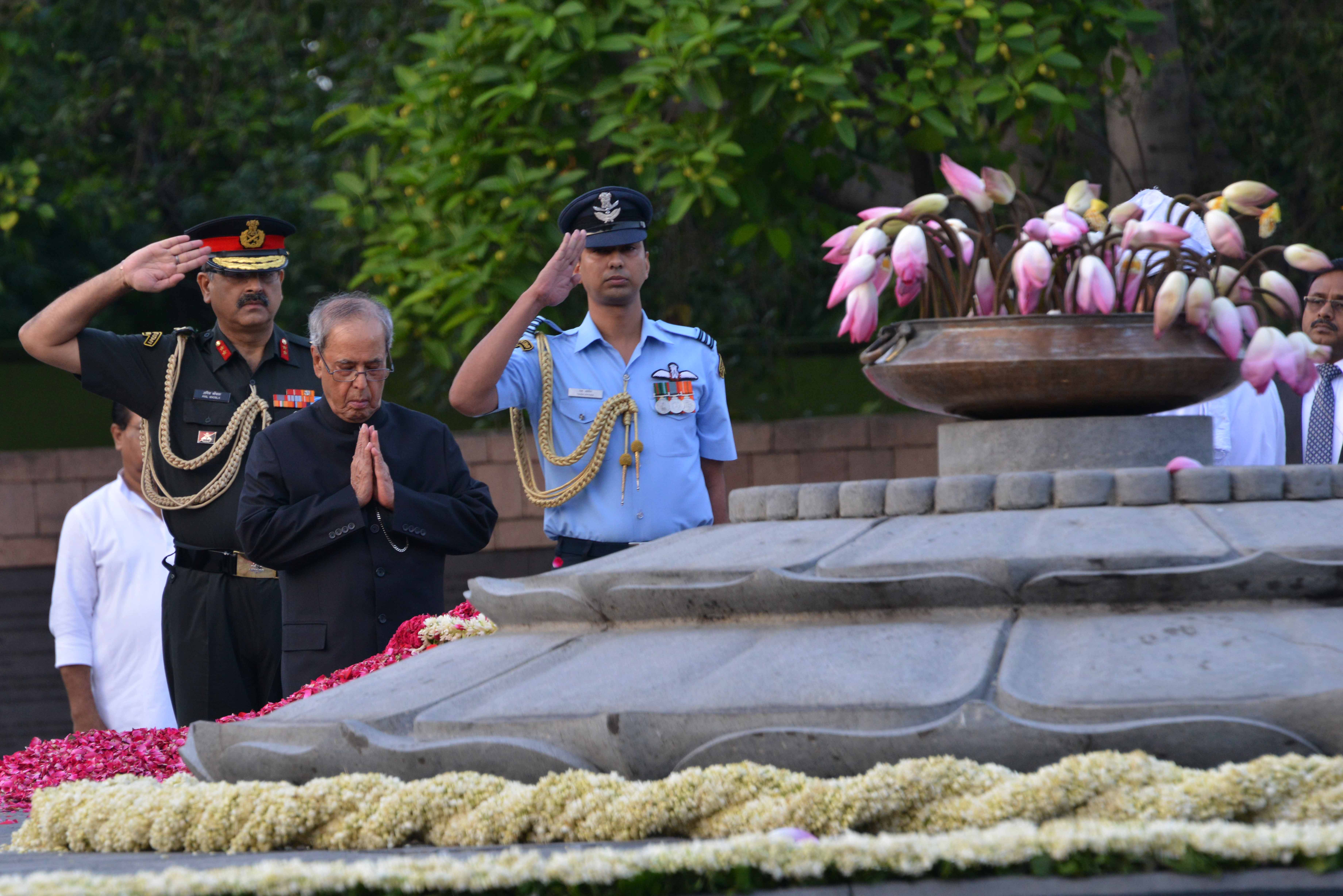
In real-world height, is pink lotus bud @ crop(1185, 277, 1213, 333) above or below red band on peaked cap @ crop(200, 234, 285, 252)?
below

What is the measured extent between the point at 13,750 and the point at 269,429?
4490mm

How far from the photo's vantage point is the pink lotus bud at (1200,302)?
2834mm

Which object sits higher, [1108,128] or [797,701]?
[1108,128]

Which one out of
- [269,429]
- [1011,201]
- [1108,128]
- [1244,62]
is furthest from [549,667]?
[1244,62]

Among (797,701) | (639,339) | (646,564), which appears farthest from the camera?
(639,339)

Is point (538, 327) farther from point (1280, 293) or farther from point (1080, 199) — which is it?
point (1280, 293)

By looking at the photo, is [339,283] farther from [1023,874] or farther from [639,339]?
[1023,874]

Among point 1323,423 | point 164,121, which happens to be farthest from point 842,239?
point 164,121

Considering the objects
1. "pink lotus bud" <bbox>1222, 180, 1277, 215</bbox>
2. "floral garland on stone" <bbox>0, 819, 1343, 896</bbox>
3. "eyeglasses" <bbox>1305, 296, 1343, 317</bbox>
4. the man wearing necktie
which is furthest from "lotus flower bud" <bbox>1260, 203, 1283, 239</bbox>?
"eyeglasses" <bbox>1305, 296, 1343, 317</bbox>

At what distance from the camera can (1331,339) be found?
4613 millimetres

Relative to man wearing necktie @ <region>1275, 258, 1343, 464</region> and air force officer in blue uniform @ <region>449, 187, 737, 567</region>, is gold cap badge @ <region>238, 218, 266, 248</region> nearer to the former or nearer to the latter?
air force officer in blue uniform @ <region>449, 187, 737, 567</region>

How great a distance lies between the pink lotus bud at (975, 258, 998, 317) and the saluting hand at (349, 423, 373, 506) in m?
1.51

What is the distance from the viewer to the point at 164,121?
963 centimetres

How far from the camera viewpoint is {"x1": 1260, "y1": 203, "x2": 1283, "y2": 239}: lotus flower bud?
2.84 m
